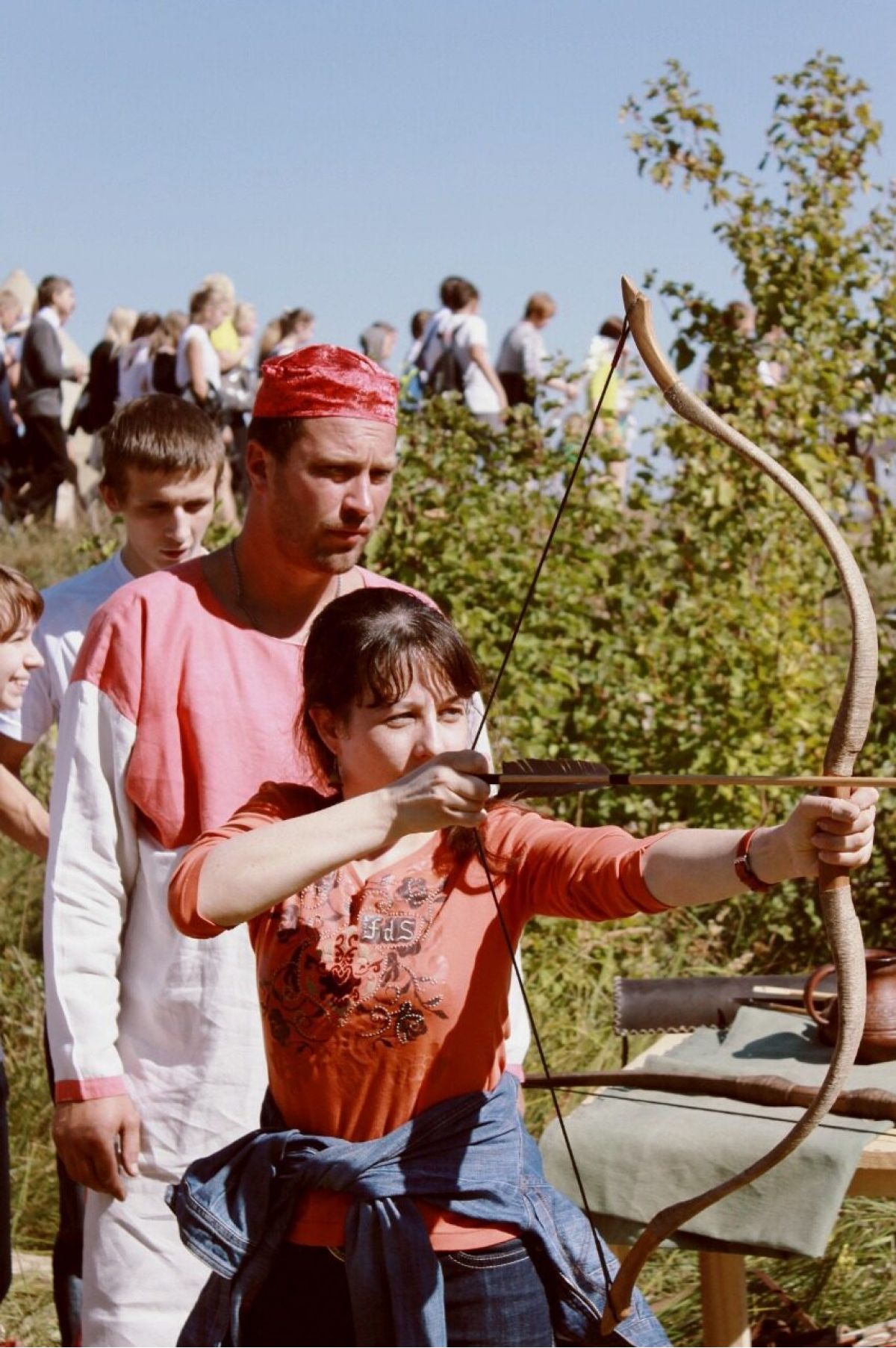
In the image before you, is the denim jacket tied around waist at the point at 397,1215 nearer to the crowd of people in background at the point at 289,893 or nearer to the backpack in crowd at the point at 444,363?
the crowd of people in background at the point at 289,893

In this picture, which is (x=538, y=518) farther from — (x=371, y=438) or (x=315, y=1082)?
(x=315, y=1082)

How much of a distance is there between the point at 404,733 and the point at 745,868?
18.5 inches

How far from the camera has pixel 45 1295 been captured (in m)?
3.81

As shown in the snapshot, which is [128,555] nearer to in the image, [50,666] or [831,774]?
[50,666]

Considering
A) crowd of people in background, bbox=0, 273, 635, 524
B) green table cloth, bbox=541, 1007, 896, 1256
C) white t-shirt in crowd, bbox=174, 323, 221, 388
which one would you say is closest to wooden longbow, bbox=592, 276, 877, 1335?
green table cloth, bbox=541, 1007, 896, 1256

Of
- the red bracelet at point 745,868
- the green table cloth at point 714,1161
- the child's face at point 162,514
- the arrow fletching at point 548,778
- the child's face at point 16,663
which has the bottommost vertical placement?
the green table cloth at point 714,1161

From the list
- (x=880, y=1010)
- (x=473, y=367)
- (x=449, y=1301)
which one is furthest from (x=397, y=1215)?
(x=473, y=367)

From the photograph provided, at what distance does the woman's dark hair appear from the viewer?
2.10 metres

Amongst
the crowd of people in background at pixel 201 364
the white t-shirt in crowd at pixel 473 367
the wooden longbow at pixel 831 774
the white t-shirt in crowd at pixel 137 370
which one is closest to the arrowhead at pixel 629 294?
the wooden longbow at pixel 831 774

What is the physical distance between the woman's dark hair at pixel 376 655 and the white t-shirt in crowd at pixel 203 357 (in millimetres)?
7024

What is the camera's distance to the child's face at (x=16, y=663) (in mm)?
3064

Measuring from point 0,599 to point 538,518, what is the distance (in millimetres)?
2926

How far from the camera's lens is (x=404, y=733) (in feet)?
6.84

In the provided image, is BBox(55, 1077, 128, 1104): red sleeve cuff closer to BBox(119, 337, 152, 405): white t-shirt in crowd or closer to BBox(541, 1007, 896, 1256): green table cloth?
BBox(541, 1007, 896, 1256): green table cloth
